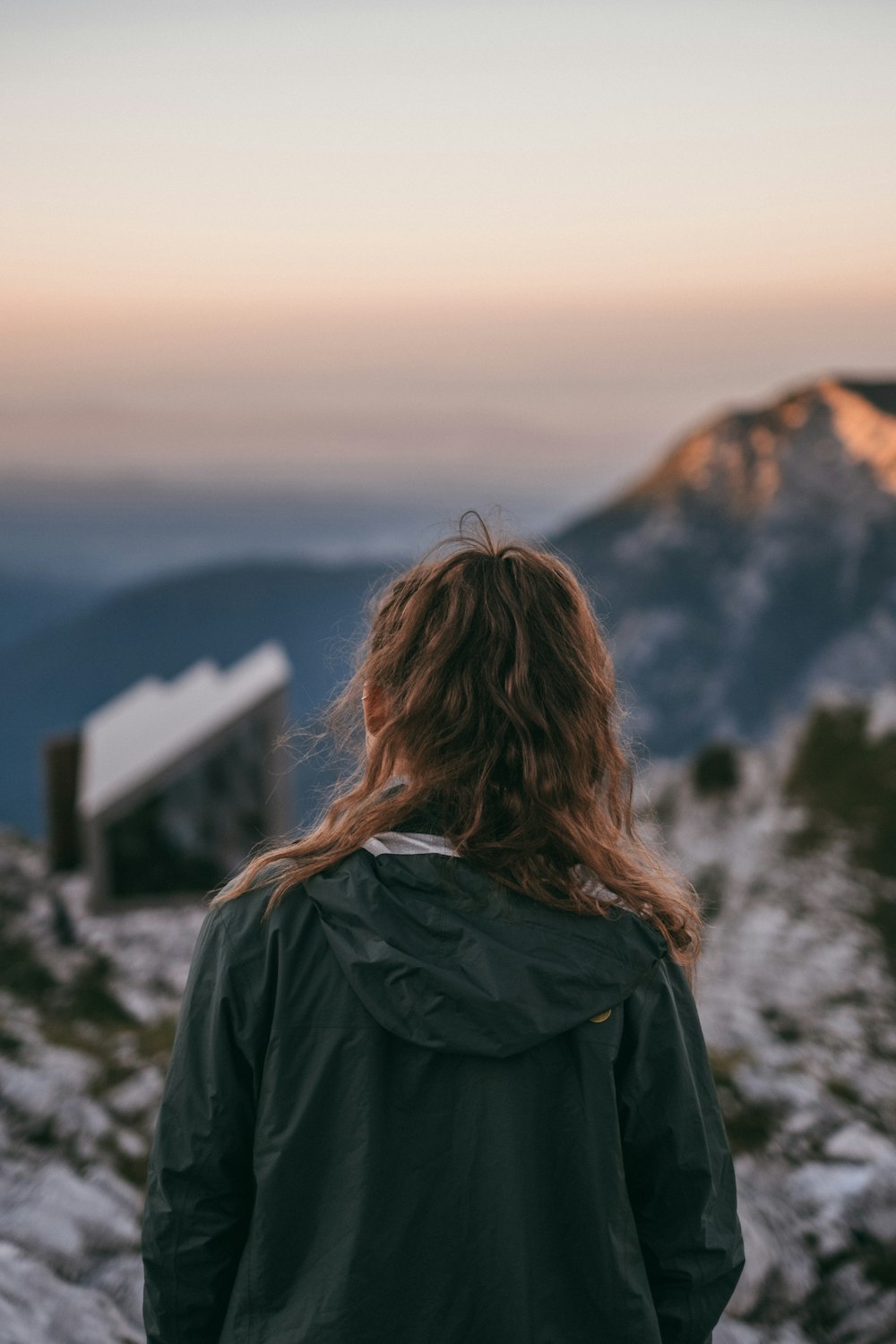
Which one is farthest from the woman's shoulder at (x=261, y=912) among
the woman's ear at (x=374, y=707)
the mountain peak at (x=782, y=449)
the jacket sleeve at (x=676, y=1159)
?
the mountain peak at (x=782, y=449)

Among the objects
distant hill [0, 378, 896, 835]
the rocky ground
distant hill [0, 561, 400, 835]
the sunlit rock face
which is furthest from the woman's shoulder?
the sunlit rock face

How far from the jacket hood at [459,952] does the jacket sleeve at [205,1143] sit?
0.66ft

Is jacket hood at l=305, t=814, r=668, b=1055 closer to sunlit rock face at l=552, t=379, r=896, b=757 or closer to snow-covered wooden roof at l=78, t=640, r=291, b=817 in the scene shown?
snow-covered wooden roof at l=78, t=640, r=291, b=817

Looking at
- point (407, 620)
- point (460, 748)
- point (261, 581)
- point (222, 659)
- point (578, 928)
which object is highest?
point (407, 620)

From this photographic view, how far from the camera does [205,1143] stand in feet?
5.43

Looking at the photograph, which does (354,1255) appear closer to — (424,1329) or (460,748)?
(424,1329)

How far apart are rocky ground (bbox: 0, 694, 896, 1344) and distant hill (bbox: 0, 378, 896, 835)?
20.7 meters

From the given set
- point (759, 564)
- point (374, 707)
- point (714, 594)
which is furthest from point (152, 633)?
point (374, 707)

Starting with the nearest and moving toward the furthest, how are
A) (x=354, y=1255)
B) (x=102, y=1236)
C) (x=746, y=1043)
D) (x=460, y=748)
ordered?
(x=354, y=1255)
(x=460, y=748)
(x=102, y=1236)
(x=746, y=1043)

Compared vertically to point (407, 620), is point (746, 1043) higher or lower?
lower

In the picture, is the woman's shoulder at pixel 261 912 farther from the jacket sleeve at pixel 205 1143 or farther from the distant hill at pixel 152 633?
the distant hill at pixel 152 633

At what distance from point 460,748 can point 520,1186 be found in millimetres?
633

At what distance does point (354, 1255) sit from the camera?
1573mm

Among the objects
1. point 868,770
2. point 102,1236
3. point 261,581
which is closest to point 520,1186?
point 102,1236
